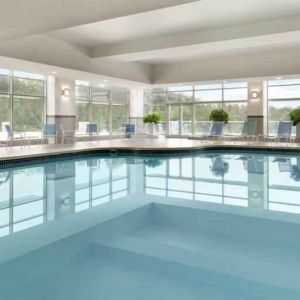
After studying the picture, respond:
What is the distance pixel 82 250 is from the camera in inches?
124

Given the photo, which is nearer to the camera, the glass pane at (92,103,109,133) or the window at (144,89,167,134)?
the glass pane at (92,103,109,133)

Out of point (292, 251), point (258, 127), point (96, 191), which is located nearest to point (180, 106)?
point (258, 127)

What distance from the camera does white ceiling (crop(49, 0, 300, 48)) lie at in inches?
280

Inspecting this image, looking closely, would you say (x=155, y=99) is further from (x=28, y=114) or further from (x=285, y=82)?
(x=28, y=114)

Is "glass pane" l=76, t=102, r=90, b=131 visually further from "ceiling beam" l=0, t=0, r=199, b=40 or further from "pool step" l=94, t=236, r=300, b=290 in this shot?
"pool step" l=94, t=236, r=300, b=290

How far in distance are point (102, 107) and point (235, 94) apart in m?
5.65

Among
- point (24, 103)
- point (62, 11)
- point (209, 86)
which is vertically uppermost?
point (209, 86)

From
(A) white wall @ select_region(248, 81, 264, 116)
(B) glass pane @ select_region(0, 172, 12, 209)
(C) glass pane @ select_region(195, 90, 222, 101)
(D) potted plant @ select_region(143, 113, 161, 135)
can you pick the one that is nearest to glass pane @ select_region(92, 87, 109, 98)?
(D) potted plant @ select_region(143, 113, 161, 135)

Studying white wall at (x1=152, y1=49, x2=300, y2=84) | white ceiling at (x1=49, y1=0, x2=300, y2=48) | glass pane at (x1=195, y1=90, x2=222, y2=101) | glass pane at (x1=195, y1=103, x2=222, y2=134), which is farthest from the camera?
glass pane at (x1=195, y1=103, x2=222, y2=134)

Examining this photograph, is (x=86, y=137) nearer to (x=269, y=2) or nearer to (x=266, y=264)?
(x=269, y=2)

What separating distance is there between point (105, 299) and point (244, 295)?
2.88 ft

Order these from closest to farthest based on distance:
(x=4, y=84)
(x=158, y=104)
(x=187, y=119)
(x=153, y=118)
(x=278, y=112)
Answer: (x=4, y=84), (x=278, y=112), (x=153, y=118), (x=187, y=119), (x=158, y=104)

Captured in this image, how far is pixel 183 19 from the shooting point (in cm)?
808

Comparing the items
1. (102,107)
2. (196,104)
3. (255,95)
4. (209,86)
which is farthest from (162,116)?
(255,95)
